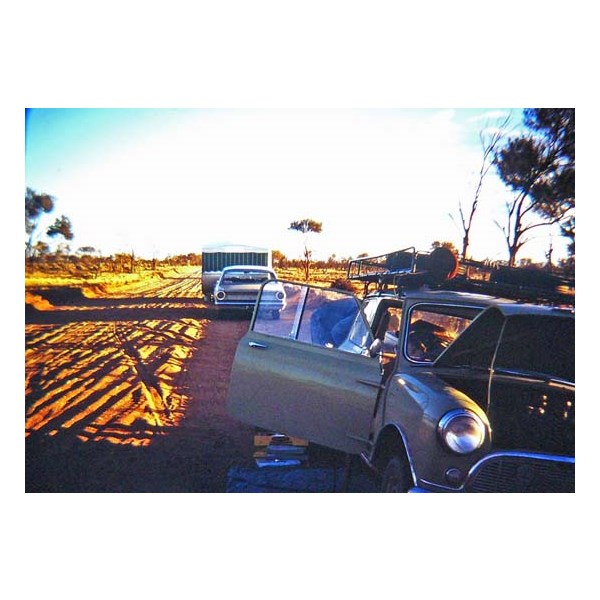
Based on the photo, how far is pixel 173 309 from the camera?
29.7 feet

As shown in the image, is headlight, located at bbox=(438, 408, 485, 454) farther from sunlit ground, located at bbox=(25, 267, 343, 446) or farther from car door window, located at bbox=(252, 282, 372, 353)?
sunlit ground, located at bbox=(25, 267, 343, 446)

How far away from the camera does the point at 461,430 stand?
2.79 meters

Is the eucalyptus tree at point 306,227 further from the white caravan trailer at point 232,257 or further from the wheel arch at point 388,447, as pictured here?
the wheel arch at point 388,447

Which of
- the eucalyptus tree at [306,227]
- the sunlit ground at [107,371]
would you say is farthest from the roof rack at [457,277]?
the sunlit ground at [107,371]

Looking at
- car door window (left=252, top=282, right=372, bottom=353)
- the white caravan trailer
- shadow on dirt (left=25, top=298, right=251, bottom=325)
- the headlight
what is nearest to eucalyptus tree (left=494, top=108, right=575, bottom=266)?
car door window (left=252, top=282, right=372, bottom=353)

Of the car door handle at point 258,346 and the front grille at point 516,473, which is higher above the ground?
the car door handle at point 258,346

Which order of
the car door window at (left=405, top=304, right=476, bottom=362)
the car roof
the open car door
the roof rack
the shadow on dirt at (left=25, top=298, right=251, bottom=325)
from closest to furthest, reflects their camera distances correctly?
the open car door < the car door window at (left=405, top=304, right=476, bottom=362) < the roof rack < the car roof < the shadow on dirt at (left=25, top=298, right=251, bottom=325)

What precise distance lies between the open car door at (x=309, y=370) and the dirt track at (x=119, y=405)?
0.81 m

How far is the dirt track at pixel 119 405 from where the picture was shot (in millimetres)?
4125

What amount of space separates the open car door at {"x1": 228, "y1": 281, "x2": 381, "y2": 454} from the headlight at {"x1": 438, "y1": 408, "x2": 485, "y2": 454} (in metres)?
0.72

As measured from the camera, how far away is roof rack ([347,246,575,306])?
13.4 feet

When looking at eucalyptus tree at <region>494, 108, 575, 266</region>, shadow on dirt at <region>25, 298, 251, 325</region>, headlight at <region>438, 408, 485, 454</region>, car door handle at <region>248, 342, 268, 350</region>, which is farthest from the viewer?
shadow on dirt at <region>25, 298, 251, 325</region>

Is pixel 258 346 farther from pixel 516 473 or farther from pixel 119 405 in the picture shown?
pixel 119 405
